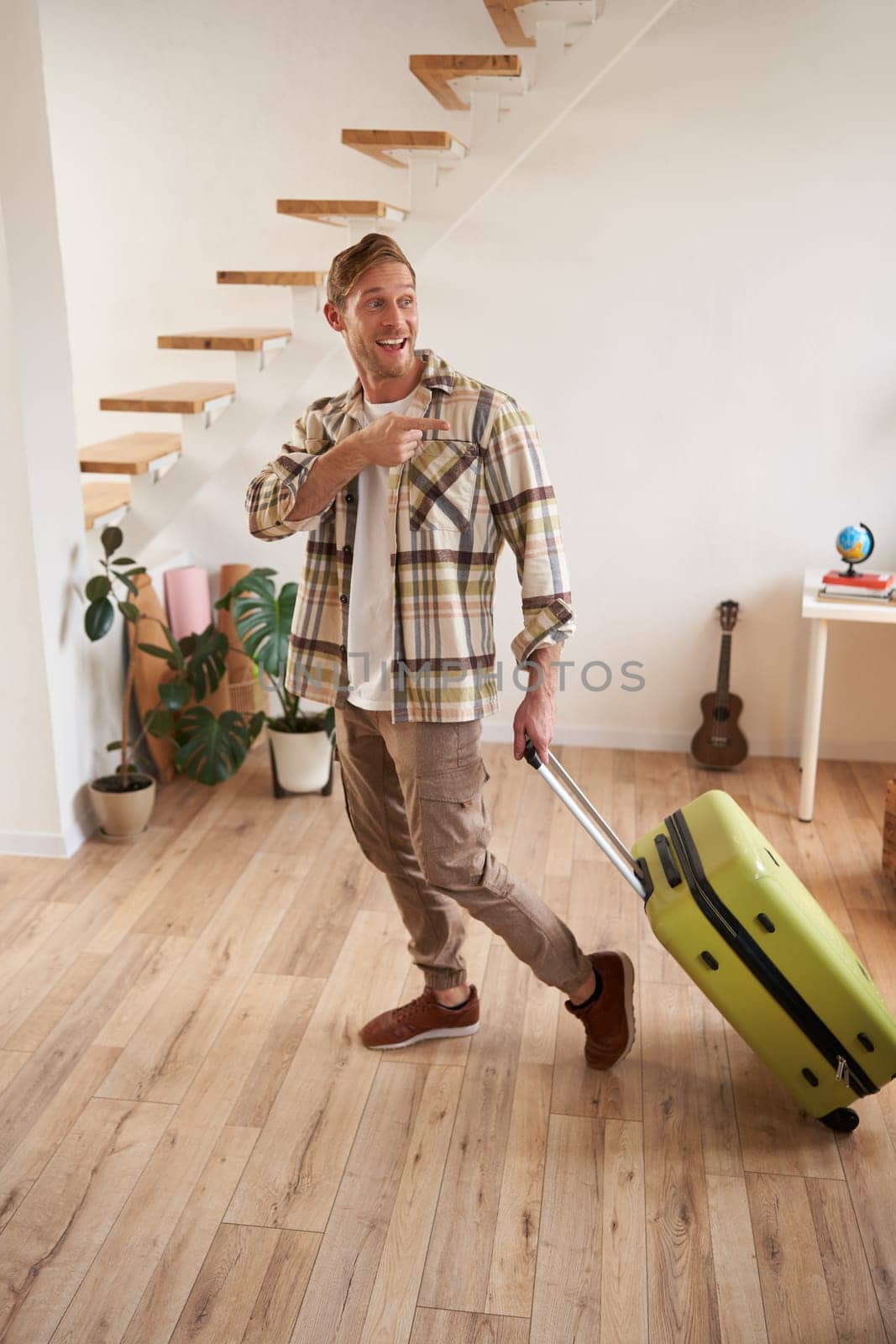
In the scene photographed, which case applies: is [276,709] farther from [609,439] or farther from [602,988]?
[602,988]

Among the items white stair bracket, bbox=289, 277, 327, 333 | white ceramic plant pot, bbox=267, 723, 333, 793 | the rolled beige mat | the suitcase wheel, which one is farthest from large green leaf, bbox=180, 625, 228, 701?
the suitcase wheel

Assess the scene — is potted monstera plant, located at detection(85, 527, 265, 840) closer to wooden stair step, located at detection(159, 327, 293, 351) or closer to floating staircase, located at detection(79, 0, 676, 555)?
floating staircase, located at detection(79, 0, 676, 555)

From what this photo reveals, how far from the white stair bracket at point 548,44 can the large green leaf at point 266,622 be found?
1.62 m

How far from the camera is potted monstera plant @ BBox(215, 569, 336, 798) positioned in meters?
3.63

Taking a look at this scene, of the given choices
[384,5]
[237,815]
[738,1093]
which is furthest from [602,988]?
[384,5]

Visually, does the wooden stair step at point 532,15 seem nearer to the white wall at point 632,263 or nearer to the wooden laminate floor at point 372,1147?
the white wall at point 632,263

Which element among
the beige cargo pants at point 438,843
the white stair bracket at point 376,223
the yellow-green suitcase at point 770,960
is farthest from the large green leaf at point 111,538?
the yellow-green suitcase at point 770,960

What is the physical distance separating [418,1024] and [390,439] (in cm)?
125

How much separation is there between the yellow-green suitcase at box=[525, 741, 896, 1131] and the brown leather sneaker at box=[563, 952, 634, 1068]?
21 centimetres

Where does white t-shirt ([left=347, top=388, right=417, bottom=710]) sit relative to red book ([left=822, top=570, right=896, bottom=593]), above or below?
above

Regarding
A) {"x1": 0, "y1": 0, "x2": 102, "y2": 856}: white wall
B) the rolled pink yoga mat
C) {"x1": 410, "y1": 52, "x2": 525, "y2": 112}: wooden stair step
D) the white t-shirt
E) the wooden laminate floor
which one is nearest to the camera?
the wooden laminate floor

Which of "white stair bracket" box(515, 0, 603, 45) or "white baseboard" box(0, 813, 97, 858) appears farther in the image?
"white baseboard" box(0, 813, 97, 858)

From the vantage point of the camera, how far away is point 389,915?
3062mm

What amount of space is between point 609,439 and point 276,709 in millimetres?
1521
